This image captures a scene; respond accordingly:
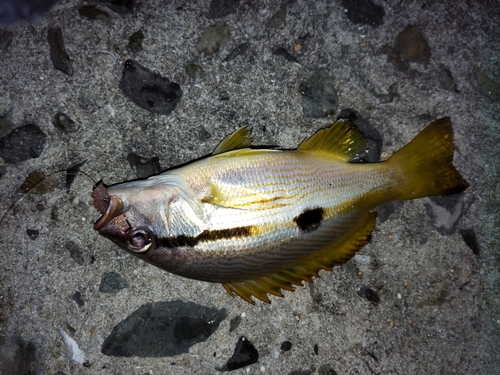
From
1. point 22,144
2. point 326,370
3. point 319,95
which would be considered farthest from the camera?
point 326,370

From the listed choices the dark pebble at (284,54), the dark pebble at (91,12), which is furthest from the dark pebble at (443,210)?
the dark pebble at (91,12)

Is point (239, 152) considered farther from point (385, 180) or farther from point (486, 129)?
point (486, 129)

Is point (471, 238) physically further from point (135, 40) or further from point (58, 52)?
point (58, 52)

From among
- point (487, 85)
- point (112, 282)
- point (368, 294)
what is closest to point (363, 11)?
point (487, 85)

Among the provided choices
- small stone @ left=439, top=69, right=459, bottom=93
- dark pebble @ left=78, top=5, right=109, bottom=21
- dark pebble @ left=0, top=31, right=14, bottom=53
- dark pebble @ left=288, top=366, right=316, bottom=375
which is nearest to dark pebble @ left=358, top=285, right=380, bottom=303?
dark pebble @ left=288, top=366, right=316, bottom=375

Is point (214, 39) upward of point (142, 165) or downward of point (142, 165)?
upward

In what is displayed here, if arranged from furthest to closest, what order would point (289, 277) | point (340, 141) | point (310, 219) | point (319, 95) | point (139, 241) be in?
point (319, 95)
point (340, 141)
point (289, 277)
point (310, 219)
point (139, 241)

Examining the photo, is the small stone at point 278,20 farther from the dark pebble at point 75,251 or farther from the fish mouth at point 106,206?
the dark pebble at point 75,251
